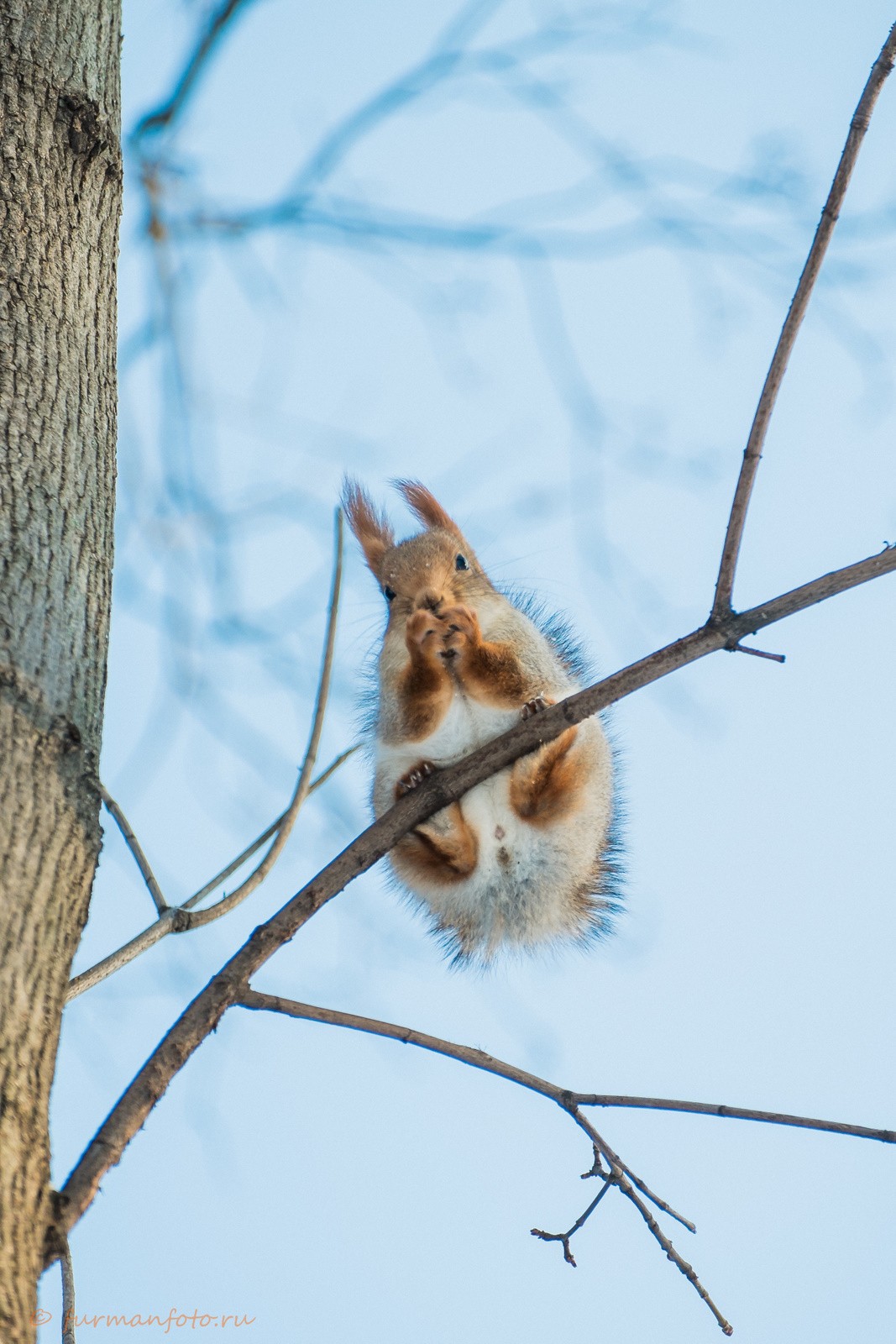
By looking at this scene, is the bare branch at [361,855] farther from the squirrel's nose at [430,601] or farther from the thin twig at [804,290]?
the squirrel's nose at [430,601]

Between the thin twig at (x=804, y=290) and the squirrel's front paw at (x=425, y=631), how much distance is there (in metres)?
1.07

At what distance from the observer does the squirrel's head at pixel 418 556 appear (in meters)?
2.73

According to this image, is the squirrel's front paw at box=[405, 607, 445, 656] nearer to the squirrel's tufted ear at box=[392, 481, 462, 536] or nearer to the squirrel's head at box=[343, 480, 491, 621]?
the squirrel's head at box=[343, 480, 491, 621]

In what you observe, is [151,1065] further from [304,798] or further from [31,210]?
[31,210]

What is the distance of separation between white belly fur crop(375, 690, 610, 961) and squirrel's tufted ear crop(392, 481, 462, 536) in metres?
0.70

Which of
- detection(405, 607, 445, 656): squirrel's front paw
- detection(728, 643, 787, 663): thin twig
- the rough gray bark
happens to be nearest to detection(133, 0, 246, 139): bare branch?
the rough gray bark

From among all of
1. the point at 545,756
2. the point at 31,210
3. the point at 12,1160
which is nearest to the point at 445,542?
the point at 545,756

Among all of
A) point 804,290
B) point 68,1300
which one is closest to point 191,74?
point 804,290

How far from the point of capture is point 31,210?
1.81m

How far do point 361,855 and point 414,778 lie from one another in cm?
76

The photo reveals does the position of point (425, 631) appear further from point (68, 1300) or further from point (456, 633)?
point (68, 1300)

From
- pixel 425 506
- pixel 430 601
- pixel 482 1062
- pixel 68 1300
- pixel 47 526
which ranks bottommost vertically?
pixel 68 1300

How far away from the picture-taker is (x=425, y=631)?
253cm

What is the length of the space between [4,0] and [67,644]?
46.3 inches
